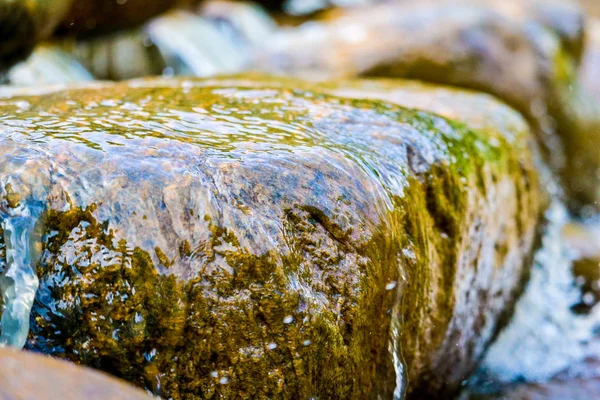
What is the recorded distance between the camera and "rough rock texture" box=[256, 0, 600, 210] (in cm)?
614

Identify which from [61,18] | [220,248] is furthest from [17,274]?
[61,18]

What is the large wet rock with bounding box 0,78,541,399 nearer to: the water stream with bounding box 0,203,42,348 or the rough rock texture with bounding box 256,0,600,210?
the water stream with bounding box 0,203,42,348

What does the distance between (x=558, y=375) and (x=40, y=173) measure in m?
3.24

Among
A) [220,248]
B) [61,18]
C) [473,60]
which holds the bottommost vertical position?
[220,248]

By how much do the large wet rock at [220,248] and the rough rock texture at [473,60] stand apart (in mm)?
3366

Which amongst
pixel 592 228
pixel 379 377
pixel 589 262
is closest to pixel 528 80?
pixel 592 228

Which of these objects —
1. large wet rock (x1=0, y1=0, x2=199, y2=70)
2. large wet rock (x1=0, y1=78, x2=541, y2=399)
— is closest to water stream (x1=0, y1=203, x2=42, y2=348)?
large wet rock (x1=0, y1=78, x2=541, y2=399)

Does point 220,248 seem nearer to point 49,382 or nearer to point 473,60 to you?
point 49,382

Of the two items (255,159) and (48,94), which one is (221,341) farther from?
(48,94)

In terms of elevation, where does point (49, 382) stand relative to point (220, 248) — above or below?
below

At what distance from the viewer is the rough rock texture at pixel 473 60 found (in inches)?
242

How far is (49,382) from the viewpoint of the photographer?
4.56ft

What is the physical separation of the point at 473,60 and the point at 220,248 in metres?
4.95

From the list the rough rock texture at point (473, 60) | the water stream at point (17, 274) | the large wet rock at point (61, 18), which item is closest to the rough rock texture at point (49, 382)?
the water stream at point (17, 274)
